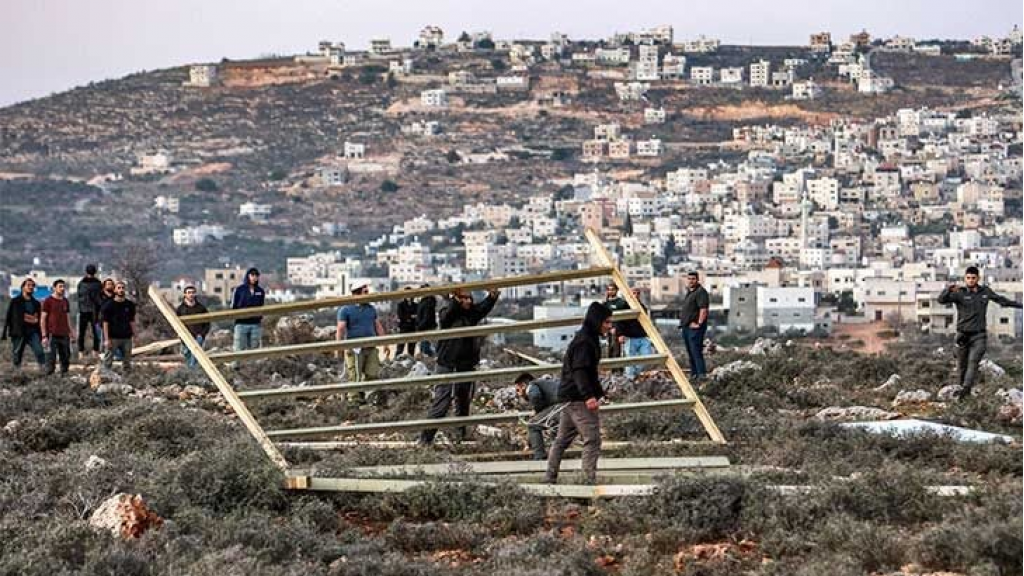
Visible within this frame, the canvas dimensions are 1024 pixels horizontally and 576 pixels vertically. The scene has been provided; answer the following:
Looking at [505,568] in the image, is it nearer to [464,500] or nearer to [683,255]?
[464,500]

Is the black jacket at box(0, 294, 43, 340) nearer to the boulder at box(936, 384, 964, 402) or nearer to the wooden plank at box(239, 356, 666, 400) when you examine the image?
the boulder at box(936, 384, 964, 402)

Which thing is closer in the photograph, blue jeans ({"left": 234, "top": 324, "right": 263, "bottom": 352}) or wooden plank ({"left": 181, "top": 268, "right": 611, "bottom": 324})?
wooden plank ({"left": 181, "top": 268, "right": 611, "bottom": 324})

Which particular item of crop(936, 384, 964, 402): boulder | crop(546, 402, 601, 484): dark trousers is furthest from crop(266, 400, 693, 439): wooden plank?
crop(936, 384, 964, 402): boulder

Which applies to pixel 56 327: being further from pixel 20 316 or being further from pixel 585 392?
pixel 585 392

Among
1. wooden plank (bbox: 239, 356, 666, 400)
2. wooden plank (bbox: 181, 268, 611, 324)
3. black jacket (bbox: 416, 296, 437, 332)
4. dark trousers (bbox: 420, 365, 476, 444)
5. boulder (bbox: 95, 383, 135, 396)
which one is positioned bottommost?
boulder (bbox: 95, 383, 135, 396)

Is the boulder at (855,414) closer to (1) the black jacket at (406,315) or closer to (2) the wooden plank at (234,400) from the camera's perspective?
(1) the black jacket at (406,315)

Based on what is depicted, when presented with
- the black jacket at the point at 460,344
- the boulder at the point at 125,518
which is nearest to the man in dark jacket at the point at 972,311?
the black jacket at the point at 460,344

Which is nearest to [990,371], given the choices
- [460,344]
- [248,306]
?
[248,306]

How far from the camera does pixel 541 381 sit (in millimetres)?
13305

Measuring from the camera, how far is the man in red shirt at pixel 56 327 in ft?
72.4

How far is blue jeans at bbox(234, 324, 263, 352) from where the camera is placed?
2055 centimetres

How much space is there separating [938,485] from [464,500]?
8.02 ft

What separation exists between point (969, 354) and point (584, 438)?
652 centimetres

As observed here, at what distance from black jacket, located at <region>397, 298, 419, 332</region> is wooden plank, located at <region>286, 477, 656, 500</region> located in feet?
26.5
